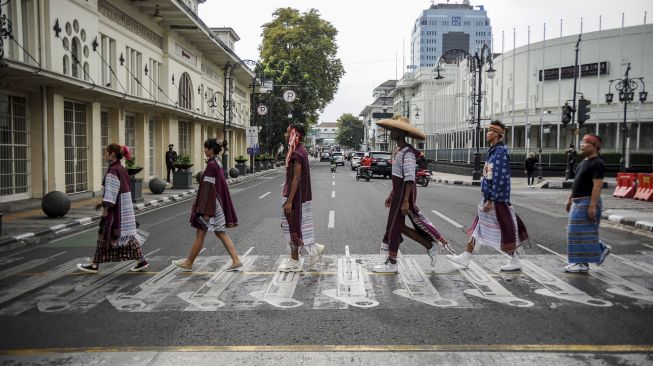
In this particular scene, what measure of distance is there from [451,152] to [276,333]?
45.2 metres

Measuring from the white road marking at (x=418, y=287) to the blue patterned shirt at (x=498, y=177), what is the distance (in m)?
1.38

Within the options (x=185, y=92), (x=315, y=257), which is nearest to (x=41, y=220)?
(x=315, y=257)

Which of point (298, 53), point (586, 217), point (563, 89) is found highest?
point (298, 53)

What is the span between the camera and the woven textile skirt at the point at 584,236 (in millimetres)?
6832

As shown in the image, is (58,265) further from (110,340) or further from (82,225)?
(82,225)

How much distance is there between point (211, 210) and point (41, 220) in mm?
7263

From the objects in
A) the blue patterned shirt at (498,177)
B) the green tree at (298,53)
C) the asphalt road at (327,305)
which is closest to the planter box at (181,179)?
the asphalt road at (327,305)

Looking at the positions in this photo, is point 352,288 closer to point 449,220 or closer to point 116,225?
point 116,225

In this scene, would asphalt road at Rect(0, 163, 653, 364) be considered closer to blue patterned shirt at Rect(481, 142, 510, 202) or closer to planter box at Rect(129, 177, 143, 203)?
blue patterned shirt at Rect(481, 142, 510, 202)

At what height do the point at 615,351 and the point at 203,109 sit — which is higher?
the point at 203,109

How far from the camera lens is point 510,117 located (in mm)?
41938

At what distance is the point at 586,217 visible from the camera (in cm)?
684

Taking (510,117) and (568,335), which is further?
(510,117)

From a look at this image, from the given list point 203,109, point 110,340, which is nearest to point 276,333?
point 110,340
